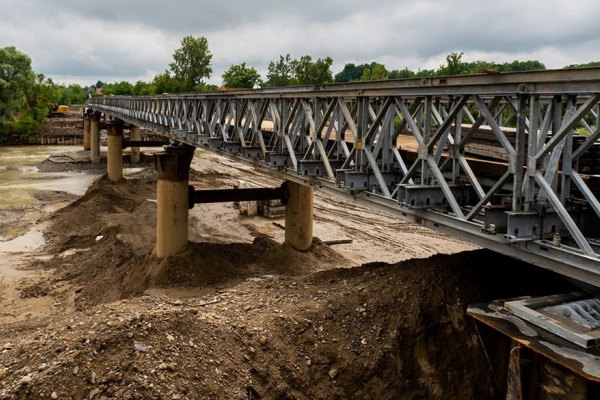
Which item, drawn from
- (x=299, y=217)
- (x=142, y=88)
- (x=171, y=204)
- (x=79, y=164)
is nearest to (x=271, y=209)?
(x=299, y=217)

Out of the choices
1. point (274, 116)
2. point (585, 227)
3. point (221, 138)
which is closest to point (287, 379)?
point (585, 227)

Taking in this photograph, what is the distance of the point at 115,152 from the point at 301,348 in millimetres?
29744

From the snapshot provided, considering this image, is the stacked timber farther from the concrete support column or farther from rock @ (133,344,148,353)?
the concrete support column

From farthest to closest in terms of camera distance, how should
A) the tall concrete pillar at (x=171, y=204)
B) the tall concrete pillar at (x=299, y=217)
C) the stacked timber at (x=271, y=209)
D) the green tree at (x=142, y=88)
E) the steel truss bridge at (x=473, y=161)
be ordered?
the green tree at (x=142, y=88)
the stacked timber at (x=271, y=209)
the tall concrete pillar at (x=299, y=217)
the tall concrete pillar at (x=171, y=204)
the steel truss bridge at (x=473, y=161)

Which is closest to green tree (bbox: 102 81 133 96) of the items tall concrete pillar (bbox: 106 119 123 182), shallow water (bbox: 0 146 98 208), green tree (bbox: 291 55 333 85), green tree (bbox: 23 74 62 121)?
green tree (bbox: 23 74 62 121)

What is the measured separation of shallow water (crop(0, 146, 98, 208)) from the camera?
3401 cm

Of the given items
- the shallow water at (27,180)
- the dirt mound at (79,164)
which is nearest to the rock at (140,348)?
the shallow water at (27,180)

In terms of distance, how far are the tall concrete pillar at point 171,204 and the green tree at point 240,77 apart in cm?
8244

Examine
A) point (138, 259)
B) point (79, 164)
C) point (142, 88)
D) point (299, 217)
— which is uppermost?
point (142, 88)

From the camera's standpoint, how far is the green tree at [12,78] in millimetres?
67625

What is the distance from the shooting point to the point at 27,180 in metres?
40.7

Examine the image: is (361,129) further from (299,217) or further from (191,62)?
(191,62)

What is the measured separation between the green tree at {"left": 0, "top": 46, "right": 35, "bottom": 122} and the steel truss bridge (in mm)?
64735

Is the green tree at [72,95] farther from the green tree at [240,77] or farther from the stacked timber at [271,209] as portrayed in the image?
the stacked timber at [271,209]
